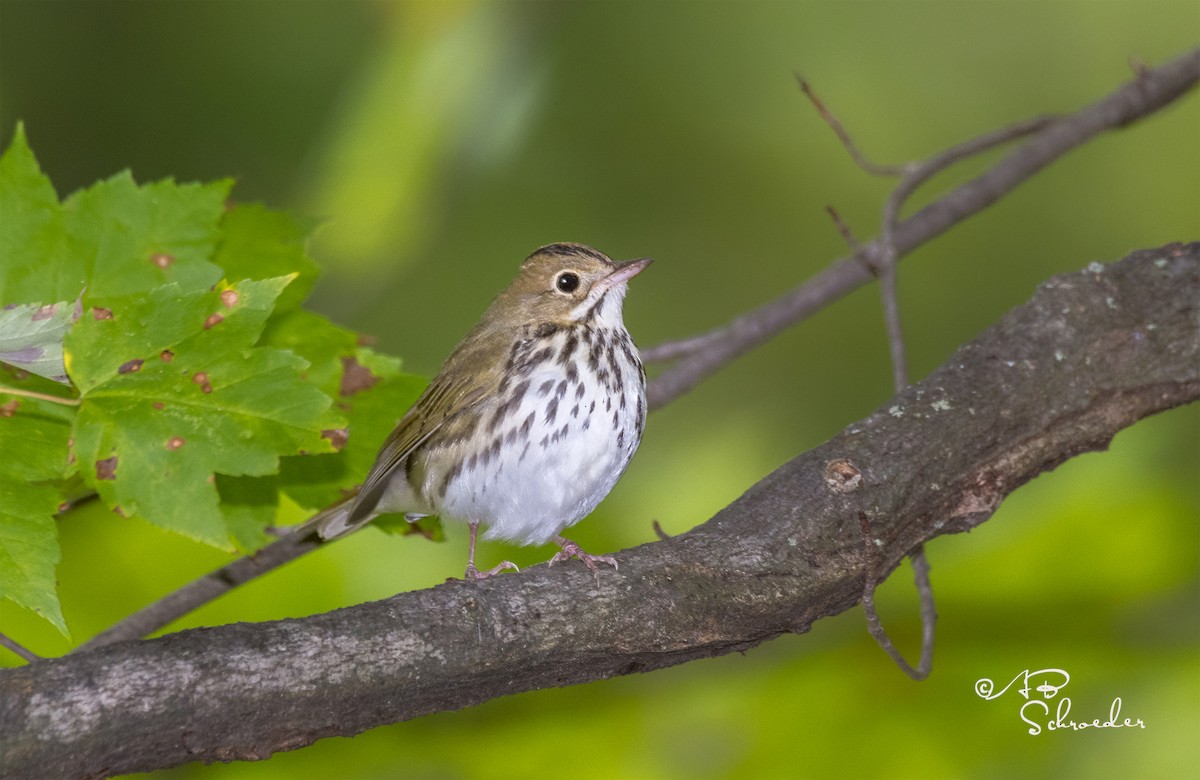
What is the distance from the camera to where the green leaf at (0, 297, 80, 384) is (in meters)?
1.81

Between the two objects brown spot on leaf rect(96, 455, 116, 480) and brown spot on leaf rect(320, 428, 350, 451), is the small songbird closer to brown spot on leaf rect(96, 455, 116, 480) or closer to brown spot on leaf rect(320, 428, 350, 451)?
brown spot on leaf rect(320, 428, 350, 451)

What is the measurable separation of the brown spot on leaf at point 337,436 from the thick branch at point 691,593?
309 mm

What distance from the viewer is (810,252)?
4.94 m

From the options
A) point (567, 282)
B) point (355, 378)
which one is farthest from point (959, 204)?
point (355, 378)

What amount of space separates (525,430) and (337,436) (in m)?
0.58

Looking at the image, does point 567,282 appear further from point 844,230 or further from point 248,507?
point 248,507

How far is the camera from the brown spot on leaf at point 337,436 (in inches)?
77.7

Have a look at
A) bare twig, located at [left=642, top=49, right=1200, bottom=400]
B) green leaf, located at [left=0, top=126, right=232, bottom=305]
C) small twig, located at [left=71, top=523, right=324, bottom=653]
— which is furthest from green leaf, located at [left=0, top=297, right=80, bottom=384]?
bare twig, located at [left=642, top=49, right=1200, bottom=400]

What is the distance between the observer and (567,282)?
2.86 metres

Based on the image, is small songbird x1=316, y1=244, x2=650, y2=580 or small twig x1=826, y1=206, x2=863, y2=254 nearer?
small songbird x1=316, y1=244, x2=650, y2=580

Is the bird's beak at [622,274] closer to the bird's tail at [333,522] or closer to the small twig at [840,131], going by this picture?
the small twig at [840,131]

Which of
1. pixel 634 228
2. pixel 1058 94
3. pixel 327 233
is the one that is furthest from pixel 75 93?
pixel 1058 94

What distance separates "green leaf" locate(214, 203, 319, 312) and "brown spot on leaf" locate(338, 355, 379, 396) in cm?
19
